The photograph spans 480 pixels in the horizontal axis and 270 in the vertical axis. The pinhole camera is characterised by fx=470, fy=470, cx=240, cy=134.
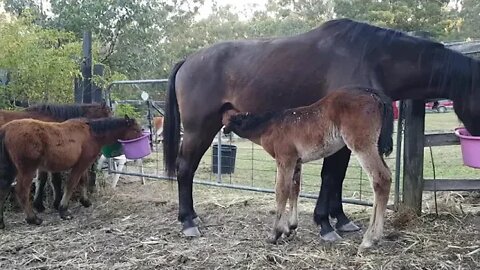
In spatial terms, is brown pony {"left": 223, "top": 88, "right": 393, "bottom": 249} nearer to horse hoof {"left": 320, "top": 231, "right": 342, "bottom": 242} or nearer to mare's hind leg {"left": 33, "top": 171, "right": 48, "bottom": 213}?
horse hoof {"left": 320, "top": 231, "right": 342, "bottom": 242}

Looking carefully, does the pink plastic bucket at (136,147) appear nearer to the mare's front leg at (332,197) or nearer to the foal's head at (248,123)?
the foal's head at (248,123)

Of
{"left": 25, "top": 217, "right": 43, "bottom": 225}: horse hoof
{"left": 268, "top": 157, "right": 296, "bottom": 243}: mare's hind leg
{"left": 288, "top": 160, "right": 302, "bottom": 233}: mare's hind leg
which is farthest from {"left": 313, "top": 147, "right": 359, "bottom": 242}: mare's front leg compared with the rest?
{"left": 25, "top": 217, "right": 43, "bottom": 225}: horse hoof

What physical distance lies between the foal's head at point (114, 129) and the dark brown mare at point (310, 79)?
60 cm

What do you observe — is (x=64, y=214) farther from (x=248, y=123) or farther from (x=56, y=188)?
(x=248, y=123)

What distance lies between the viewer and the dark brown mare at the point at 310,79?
12.6ft

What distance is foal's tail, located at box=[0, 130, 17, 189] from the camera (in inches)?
186

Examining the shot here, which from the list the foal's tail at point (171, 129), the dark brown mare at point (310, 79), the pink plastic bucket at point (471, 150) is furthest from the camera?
the foal's tail at point (171, 129)

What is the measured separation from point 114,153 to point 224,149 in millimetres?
2816

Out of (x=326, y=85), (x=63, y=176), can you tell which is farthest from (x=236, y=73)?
(x=63, y=176)

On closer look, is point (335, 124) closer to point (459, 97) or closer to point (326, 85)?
point (326, 85)

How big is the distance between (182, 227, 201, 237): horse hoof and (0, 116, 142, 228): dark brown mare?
5.10 ft

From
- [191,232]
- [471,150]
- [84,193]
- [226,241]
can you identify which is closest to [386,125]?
[471,150]

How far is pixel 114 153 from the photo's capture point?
19.0ft

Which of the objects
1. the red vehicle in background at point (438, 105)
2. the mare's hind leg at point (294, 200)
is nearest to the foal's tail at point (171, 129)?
the mare's hind leg at point (294, 200)
